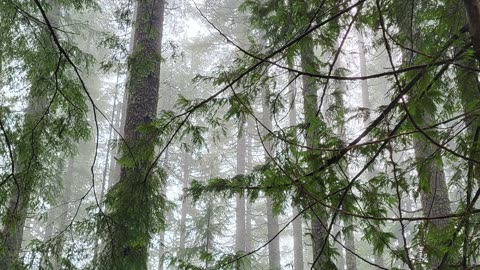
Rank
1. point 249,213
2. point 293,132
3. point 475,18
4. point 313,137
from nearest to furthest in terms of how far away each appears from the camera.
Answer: point 475,18 → point 293,132 → point 313,137 → point 249,213

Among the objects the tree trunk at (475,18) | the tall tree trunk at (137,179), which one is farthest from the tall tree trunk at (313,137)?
the tree trunk at (475,18)

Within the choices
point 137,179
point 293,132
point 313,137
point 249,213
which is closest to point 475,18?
point 293,132

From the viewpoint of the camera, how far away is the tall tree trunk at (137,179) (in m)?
3.92

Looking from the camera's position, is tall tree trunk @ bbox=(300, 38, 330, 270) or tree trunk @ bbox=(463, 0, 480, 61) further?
tall tree trunk @ bbox=(300, 38, 330, 270)

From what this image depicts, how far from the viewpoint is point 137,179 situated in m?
4.14

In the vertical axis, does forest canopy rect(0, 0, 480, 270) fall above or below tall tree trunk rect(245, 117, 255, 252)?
below

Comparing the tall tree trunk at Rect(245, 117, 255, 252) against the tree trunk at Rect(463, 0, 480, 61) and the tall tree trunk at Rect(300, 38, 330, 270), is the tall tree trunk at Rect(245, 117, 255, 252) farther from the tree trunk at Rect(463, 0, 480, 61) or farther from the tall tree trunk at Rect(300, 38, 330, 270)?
the tree trunk at Rect(463, 0, 480, 61)

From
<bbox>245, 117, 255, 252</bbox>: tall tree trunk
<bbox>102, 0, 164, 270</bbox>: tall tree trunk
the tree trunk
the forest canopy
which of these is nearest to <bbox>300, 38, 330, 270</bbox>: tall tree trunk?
the forest canopy

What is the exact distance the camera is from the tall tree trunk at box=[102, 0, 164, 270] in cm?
Result: 392

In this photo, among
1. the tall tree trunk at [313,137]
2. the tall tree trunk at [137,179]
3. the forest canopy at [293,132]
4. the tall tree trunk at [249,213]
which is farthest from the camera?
the tall tree trunk at [249,213]

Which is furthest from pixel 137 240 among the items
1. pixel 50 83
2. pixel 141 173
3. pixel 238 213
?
pixel 238 213

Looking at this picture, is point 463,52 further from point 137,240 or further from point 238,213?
point 238,213

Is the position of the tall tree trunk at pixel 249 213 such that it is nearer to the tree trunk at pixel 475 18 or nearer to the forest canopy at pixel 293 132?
the forest canopy at pixel 293 132

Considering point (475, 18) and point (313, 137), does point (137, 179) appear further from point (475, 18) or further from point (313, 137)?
point (475, 18)
